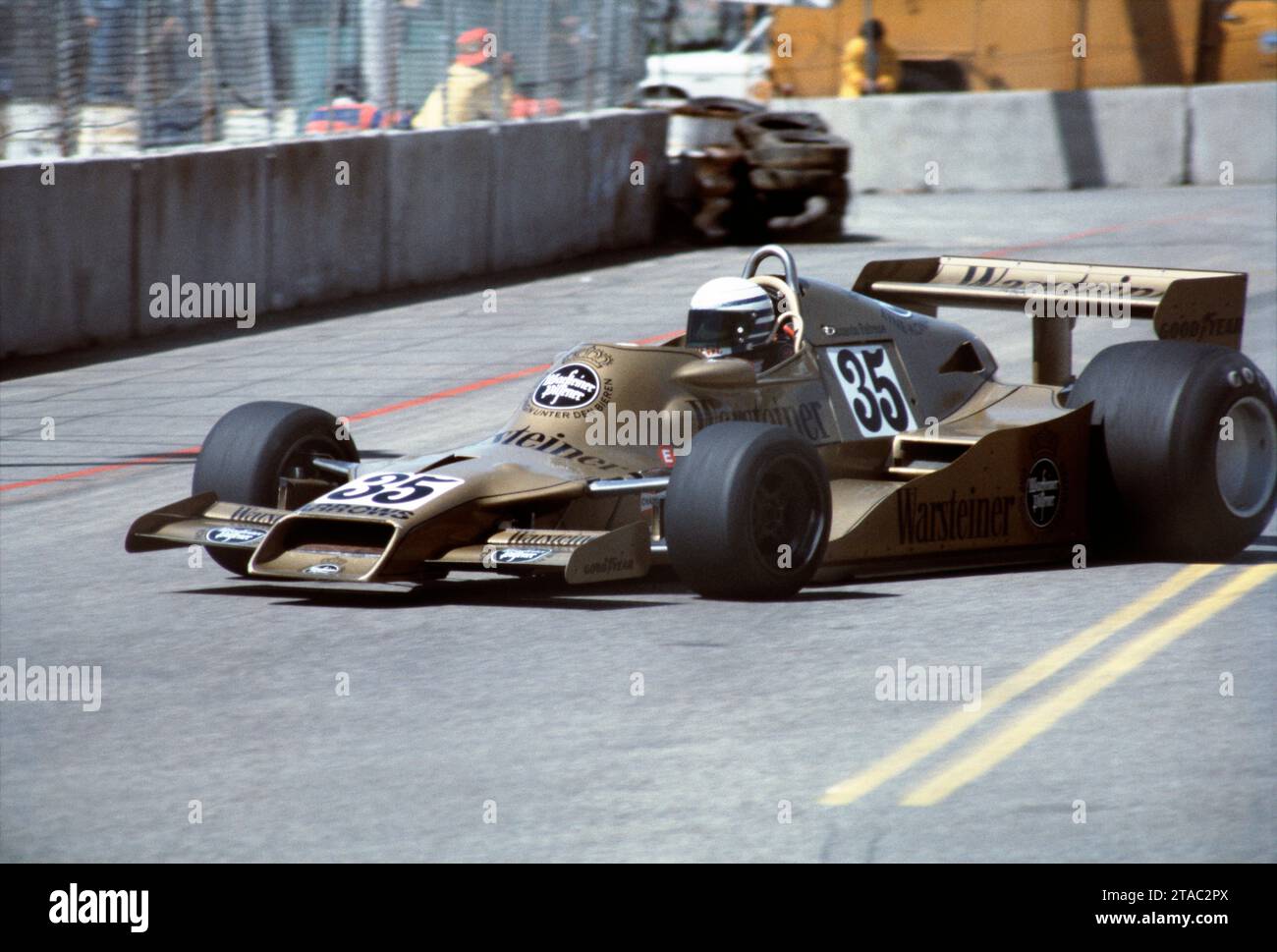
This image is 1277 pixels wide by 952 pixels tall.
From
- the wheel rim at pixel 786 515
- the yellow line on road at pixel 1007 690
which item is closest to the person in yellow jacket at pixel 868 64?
the yellow line on road at pixel 1007 690

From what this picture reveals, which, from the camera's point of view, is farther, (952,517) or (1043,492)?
(1043,492)

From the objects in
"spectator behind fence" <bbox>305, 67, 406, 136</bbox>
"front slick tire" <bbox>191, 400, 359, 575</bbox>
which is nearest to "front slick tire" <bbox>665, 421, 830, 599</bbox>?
"front slick tire" <bbox>191, 400, 359, 575</bbox>

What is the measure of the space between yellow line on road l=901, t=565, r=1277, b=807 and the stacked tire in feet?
43.4

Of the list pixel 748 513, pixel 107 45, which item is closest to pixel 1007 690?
pixel 748 513

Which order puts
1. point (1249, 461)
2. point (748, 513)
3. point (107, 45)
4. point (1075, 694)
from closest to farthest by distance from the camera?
point (1075, 694) → point (748, 513) → point (1249, 461) → point (107, 45)

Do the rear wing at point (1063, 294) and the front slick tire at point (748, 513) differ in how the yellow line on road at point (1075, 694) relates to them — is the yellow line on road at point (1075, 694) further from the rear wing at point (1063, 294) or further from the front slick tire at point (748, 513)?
the rear wing at point (1063, 294)

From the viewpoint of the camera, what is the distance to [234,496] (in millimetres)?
8852

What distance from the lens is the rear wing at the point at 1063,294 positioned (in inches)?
392

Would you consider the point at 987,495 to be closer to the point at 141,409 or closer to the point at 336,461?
→ the point at 336,461

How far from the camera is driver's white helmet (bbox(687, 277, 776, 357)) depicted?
29.3 ft

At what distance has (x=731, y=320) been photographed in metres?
8.93

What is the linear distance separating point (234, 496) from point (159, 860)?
376cm

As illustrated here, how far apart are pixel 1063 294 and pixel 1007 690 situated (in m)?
3.68

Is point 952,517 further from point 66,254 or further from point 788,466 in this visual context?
point 66,254
